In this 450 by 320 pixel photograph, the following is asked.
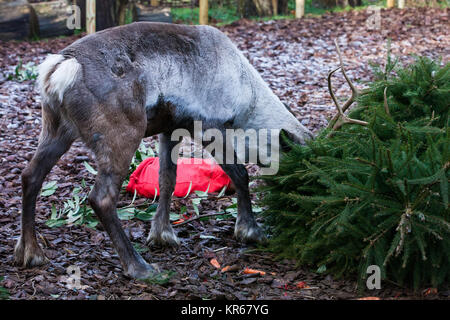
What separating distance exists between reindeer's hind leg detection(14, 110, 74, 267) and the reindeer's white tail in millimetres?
217

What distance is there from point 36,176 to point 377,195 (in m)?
2.29

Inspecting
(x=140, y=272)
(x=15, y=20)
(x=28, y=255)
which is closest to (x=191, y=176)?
(x=140, y=272)

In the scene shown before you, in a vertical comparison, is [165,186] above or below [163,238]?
above

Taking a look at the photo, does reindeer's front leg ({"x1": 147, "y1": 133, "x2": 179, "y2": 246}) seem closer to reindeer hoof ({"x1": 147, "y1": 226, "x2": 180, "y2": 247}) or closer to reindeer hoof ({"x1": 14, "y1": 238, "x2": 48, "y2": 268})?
reindeer hoof ({"x1": 147, "y1": 226, "x2": 180, "y2": 247})

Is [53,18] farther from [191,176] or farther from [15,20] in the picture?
[191,176]

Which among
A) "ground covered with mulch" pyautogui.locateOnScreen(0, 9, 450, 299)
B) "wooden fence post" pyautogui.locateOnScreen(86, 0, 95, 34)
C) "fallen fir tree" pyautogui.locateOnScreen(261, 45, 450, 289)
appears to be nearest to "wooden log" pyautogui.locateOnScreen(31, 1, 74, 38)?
"ground covered with mulch" pyautogui.locateOnScreen(0, 9, 450, 299)

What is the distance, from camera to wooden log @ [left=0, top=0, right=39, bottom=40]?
11.3 m

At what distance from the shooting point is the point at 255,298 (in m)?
3.61

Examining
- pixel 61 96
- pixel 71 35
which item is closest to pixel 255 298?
pixel 61 96

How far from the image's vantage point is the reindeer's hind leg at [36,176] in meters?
3.86

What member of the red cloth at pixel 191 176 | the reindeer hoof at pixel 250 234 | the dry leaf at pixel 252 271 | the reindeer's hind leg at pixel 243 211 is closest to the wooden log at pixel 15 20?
the red cloth at pixel 191 176

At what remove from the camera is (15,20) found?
37.3ft

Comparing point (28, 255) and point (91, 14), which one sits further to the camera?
point (91, 14)
